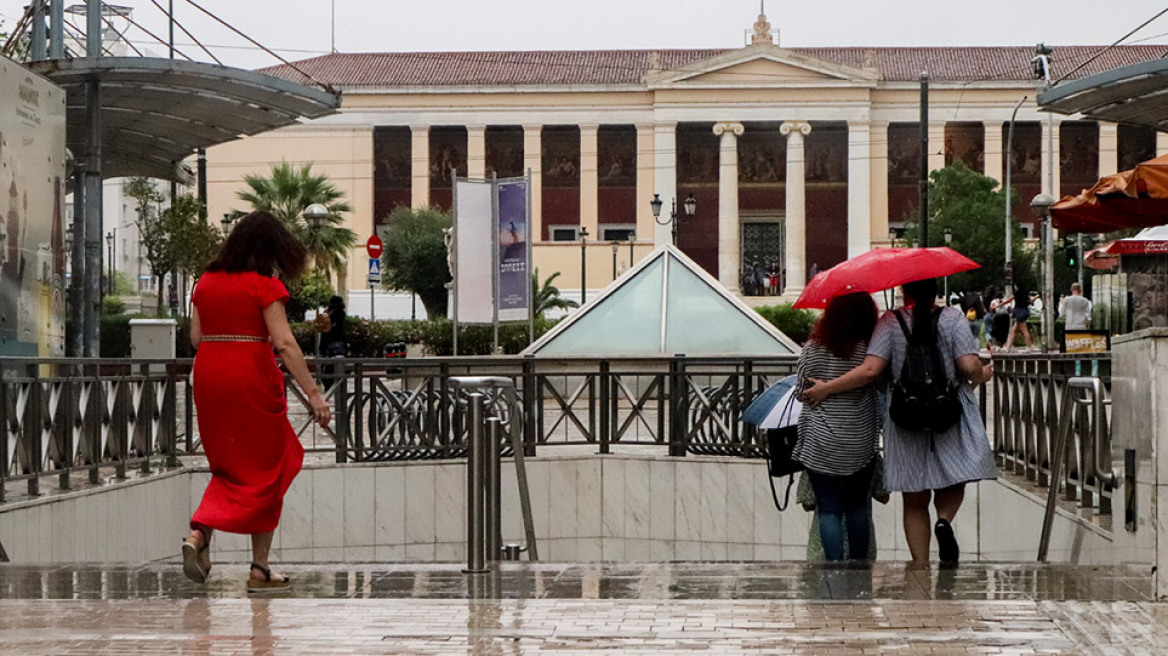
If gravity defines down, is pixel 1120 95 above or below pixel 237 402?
above

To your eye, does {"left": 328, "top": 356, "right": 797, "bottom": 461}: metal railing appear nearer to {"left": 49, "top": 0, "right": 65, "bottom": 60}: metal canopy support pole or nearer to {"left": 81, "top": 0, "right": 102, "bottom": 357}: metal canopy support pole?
{"left": 81, "top": 0, "right": 102, "bottom": 357}: metal canopy support pole

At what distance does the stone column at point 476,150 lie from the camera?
3228 inches

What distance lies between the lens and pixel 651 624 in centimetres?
615

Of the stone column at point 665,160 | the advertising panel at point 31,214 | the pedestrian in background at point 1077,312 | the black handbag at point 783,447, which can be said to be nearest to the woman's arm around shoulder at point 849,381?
the black handbag at point 783,447

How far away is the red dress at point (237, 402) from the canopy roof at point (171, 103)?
7.32 m

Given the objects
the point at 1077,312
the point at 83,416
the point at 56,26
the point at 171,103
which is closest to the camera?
the point at 83,416

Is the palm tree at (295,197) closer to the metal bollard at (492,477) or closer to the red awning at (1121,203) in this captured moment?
the red awning at (1121,203)

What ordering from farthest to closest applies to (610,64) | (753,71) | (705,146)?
(610,64), (705,146), (753,71)

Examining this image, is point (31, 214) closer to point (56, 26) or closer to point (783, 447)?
point (56, 26)

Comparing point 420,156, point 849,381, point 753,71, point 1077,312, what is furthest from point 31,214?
point 420,156

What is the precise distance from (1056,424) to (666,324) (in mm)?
13688

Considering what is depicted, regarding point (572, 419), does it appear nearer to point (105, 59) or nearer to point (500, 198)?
point (105, 59)

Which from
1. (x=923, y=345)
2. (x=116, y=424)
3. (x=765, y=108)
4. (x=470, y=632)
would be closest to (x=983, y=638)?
(x=470, y=632)

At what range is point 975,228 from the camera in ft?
208
